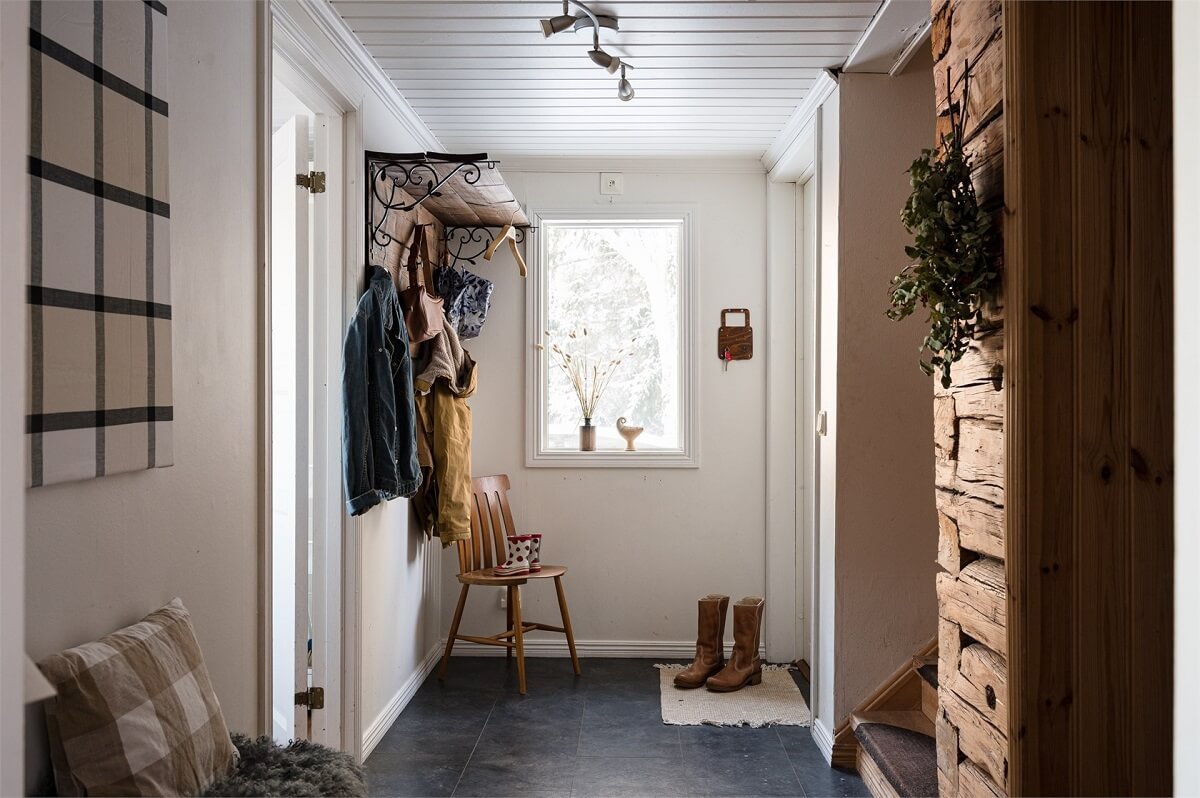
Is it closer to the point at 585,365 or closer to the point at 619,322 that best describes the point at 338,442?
the point at 585,365

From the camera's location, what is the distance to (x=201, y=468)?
6.13 feet

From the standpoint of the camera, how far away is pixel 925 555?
316 cm

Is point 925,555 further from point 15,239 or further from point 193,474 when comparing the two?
point 15,239

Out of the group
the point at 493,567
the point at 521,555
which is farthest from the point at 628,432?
the point at 493,567

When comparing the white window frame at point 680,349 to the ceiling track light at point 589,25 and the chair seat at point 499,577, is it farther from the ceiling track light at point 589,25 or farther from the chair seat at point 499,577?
the ceiling track light at point 589,25

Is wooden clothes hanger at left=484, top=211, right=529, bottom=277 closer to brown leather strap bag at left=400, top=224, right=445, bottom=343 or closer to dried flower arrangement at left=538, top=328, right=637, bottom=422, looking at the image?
brown leather strap bag at left=400, top=224, right=445, bottom=343

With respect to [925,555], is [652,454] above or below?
above

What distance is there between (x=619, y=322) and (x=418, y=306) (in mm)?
1520

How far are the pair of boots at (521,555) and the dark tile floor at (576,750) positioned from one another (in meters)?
0.52

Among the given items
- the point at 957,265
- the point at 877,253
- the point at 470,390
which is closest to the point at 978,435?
the point at 957,265

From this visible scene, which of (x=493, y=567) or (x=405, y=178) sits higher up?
(x=405, y=178)

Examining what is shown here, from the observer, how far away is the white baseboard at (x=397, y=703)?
3.19 m

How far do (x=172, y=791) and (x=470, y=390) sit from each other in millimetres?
2603

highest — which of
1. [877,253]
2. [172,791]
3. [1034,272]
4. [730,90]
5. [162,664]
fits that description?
[730,90]
